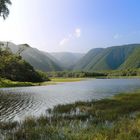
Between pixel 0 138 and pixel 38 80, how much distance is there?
523 ft

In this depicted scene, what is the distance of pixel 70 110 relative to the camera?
39875 millimetres

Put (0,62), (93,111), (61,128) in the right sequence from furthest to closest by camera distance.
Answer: (0,62)
(93,111)
(61,128)

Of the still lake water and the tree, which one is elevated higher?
the tree

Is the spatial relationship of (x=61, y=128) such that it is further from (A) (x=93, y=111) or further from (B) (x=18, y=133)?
(A) (x=93, y=111)

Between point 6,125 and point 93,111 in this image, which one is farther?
point 93,111

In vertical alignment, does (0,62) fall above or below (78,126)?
above

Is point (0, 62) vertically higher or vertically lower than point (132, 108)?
higher

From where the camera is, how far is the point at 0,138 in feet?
72.5

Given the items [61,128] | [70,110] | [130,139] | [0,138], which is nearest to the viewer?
[130,139]

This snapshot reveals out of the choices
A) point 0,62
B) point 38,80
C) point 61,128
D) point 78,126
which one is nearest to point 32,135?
point 61,128

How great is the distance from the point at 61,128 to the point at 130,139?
7331mm

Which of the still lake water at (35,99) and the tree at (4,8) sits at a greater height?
the tree at (4,8)

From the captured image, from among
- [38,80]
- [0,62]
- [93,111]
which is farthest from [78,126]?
[38,80]

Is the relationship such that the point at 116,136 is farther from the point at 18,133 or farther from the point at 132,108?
the point at 132,108
